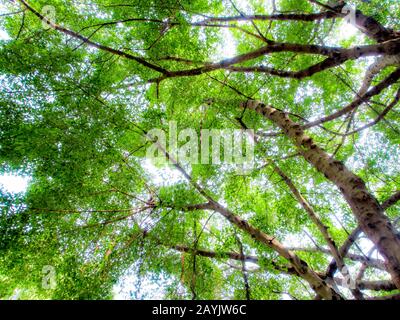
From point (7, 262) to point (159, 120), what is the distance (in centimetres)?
252

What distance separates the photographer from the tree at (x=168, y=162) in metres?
2.66

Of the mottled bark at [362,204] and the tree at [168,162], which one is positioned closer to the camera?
the mottled bark at [362,204]

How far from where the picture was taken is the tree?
2.66 metres

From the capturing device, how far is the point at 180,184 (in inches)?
125

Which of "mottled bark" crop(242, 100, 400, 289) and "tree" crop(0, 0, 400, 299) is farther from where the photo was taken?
"tree" crop(0, 0, 400, 299)

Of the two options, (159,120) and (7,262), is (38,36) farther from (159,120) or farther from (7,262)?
(7,262)

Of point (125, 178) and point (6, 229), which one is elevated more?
point (125, 178)

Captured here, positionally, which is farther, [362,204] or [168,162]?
[168,162]

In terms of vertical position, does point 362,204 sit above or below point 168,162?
below

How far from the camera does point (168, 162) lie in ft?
13.2
